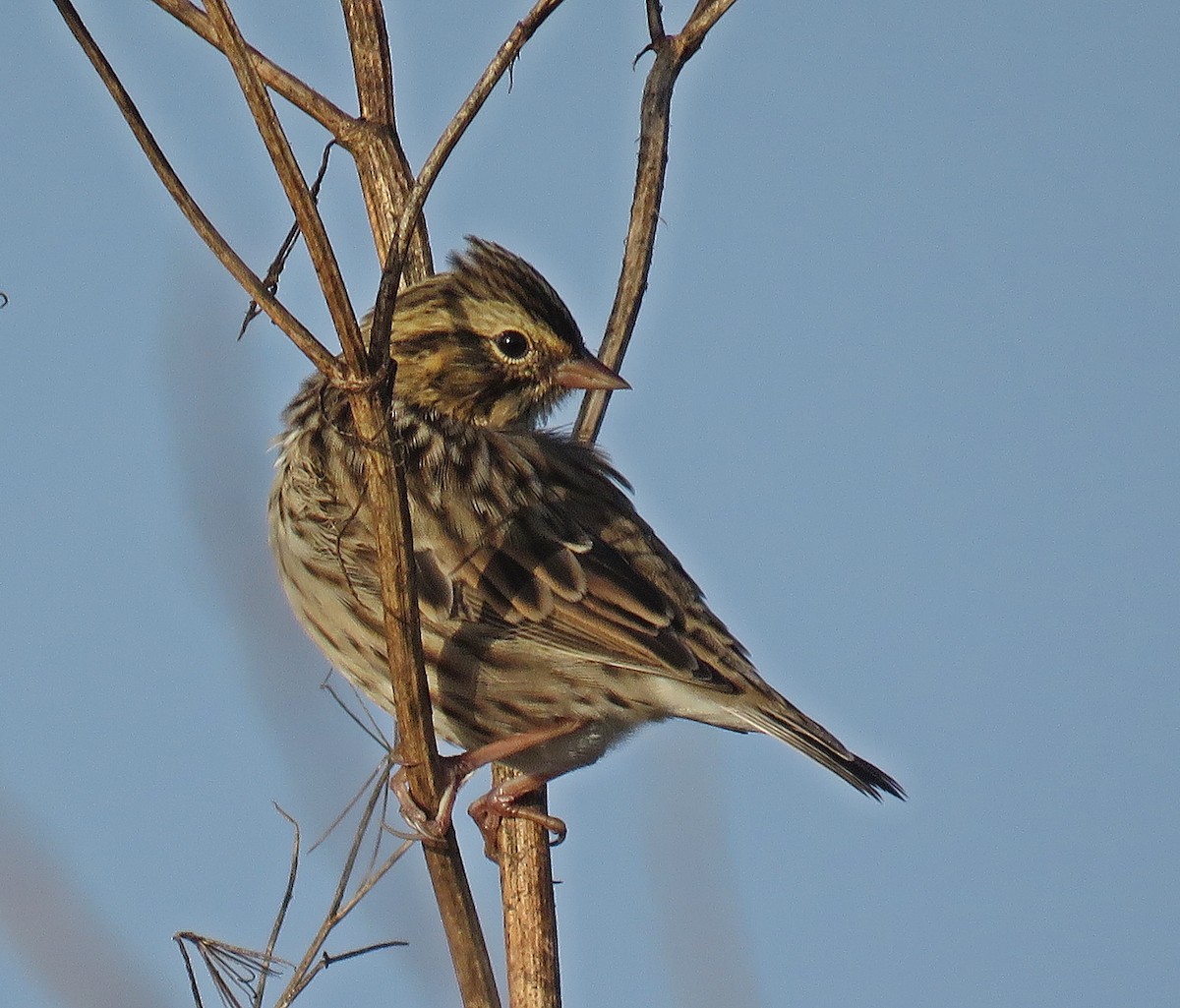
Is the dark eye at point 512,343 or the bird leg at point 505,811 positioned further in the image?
the dark eye at point 512,343

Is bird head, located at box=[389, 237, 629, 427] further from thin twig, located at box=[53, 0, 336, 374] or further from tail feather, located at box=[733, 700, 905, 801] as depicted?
thin twig, located at box=[53, 0, 336, 374]

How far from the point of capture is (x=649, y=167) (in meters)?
5.38

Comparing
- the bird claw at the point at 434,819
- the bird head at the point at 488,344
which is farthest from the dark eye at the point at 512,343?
the bird claw at the point at 434,819

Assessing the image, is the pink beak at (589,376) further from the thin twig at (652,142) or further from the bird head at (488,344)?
the thin twig at (652,142)

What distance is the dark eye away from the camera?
5.74 m

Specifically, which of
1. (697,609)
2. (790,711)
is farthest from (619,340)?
(790,711)

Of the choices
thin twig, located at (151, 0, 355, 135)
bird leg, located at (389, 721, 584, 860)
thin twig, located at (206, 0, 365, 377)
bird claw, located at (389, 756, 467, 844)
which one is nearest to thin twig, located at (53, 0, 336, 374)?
thin twig, located at (206, 0, 365, 377)

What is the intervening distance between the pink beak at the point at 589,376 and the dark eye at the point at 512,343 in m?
0.18

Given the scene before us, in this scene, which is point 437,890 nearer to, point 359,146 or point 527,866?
point 527,866

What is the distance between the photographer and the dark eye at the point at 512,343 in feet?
18.8

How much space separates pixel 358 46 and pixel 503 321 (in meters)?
1.82

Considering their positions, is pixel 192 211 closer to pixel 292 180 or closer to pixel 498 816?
pixel 292 180

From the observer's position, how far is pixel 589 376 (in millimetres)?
5547

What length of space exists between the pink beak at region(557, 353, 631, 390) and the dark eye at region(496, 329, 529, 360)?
18 cm
